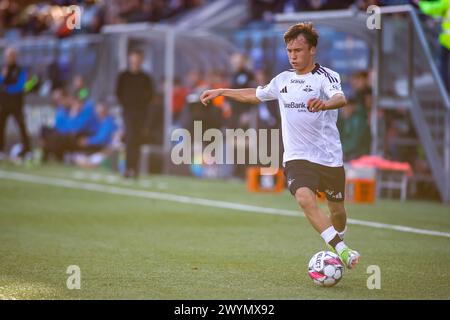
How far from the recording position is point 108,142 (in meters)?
26.2

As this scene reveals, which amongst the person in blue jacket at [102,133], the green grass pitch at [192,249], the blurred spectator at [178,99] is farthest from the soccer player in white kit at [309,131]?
the person in blue jacket at [102,133]

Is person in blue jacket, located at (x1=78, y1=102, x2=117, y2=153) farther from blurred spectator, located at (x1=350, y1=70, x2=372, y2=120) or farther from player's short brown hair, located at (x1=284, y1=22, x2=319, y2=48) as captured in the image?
player's short brown hair, located at (x1=284, y1=22, x2=319, y2=48)

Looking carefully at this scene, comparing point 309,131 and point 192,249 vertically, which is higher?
point 309,131

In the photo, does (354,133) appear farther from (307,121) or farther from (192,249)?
(307,121)

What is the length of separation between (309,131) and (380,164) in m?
9.52

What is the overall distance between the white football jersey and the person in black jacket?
41.5 ft

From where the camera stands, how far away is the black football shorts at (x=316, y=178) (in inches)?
328

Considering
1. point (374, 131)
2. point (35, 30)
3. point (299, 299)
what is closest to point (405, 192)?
point (374, 131)

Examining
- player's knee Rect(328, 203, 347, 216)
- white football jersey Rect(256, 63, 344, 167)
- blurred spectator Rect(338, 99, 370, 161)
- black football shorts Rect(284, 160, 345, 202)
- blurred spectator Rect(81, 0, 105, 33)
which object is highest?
blurred spectator Rect(81, 0, 105, 33)

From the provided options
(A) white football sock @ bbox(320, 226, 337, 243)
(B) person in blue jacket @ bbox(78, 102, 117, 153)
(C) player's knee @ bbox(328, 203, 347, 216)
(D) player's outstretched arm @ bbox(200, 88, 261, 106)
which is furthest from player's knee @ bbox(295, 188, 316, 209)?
(B) person in blue jacket @ bbox(78, 102, 117, 153)

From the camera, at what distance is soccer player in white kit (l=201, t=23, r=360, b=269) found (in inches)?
322

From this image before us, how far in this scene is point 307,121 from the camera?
8422 millimetres

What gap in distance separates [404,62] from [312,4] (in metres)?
2.64

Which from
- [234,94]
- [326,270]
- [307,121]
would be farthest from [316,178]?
[234,94]
